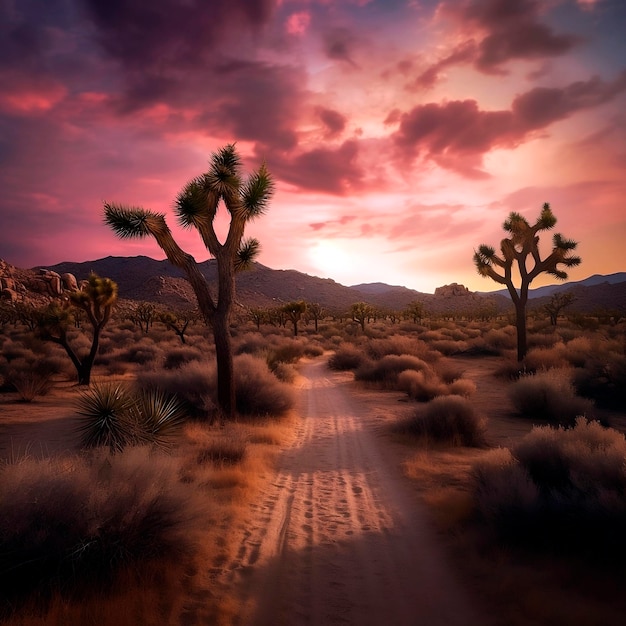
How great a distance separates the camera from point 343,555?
484 cm

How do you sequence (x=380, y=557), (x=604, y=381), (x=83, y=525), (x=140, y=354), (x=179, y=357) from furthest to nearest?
(x=140, y=354) < (x=179, y=357) < (x=604, y=381) < (x=380, y=557) < (x=83, y=525)

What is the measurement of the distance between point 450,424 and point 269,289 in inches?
4945

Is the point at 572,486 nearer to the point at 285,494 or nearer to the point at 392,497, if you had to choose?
the point at 392,497

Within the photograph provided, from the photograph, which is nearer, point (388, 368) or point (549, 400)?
point (549, 400)

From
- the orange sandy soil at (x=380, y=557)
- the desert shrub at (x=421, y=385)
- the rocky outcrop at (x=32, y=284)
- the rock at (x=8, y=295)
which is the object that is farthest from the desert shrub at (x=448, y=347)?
the rocky outcrop at (x=32, y=284)

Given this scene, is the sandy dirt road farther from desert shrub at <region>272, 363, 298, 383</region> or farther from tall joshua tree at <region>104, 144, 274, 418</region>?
desert shrub at <region>272, 363, 298, 383</region>

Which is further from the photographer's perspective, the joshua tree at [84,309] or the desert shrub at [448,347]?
the desert shrub at [448,347]

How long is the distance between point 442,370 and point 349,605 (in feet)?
46.3

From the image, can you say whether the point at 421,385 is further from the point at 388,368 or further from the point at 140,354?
the point at 140,354

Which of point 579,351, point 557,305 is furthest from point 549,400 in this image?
point 557,305

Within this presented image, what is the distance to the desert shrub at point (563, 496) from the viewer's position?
4.08m

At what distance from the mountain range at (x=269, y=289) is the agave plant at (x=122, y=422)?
9694cm

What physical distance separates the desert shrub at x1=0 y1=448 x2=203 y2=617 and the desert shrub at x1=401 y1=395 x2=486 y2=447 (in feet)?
20.3

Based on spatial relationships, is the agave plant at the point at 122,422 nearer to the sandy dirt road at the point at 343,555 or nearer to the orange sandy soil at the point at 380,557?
the orange sandy soil at the point at 380,557
